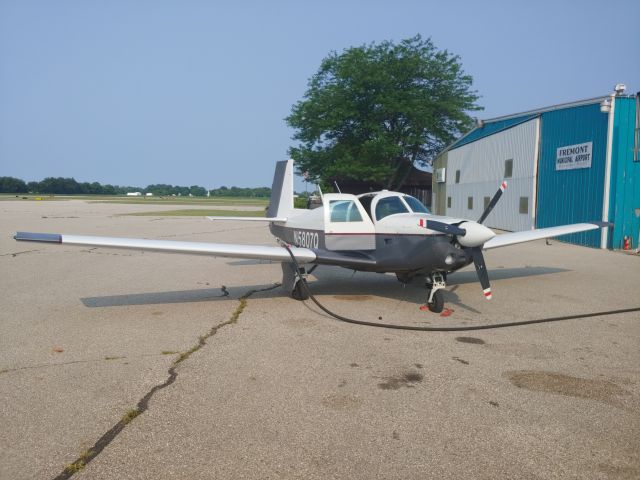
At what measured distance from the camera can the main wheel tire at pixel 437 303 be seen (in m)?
7.82

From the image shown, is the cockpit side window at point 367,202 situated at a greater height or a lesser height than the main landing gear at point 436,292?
greater

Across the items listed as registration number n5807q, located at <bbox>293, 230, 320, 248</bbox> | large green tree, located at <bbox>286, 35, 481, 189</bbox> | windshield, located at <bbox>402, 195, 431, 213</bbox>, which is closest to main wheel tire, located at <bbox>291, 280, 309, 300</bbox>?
registration number n5807q, located at <bbox>293, 230, 320, 248</bbox>

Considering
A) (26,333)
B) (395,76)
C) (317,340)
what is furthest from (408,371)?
(395,76)

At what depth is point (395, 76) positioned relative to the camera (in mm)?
41438

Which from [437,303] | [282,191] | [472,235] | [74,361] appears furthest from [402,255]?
[282,191]

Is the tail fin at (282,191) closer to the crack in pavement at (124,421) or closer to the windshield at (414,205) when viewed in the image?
the windshield at (414,205)

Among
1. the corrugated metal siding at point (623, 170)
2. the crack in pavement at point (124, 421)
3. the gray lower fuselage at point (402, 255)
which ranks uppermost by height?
the corrugated metal siding at point (623, 170)

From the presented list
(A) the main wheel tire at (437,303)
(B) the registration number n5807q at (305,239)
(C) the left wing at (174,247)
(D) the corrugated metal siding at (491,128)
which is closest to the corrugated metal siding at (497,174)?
(D) the corrugated metal siding at (491,128)

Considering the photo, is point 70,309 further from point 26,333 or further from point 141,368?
point 141,368

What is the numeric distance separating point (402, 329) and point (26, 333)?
5.11 metres

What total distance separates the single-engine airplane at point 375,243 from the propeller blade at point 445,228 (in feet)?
0.04

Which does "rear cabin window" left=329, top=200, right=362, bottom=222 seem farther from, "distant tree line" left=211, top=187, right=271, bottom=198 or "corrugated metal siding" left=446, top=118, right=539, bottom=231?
"distant tree line" left=211, top=187, right=271, bottom=198

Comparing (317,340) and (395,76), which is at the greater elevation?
(395,76)

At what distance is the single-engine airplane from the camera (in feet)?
24.4
